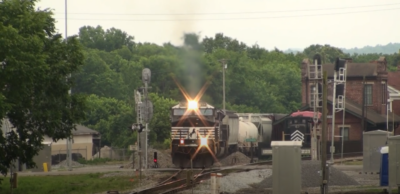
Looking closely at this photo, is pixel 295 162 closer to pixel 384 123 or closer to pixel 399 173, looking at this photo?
pixel 399 173

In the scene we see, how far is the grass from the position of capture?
35.7 metres

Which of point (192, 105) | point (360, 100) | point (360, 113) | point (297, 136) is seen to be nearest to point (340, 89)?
point (297, 136)

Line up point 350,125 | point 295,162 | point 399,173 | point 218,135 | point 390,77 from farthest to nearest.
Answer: point 390,77
point 350,125
point 218,135
point 399,173
point 295,162

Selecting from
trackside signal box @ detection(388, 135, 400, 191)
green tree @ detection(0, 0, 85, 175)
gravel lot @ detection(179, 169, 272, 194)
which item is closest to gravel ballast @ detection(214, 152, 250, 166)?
gravel lot @ detection(179, 169, 272, 194)

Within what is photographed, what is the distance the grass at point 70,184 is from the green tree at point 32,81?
138cm

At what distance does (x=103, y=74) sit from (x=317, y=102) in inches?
2703

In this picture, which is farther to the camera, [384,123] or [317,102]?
[384,123]

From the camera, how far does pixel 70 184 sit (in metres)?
39.1

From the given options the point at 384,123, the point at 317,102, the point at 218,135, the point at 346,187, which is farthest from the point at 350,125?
the point at 346,187

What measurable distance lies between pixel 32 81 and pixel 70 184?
7.23 metres

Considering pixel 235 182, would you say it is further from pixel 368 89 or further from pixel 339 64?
pixel 368 89

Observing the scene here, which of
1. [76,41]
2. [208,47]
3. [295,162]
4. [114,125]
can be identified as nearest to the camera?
[295,162]

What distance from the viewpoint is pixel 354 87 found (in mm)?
87688

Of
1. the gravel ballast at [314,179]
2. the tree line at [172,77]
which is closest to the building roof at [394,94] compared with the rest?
the tree line at [172,77]
